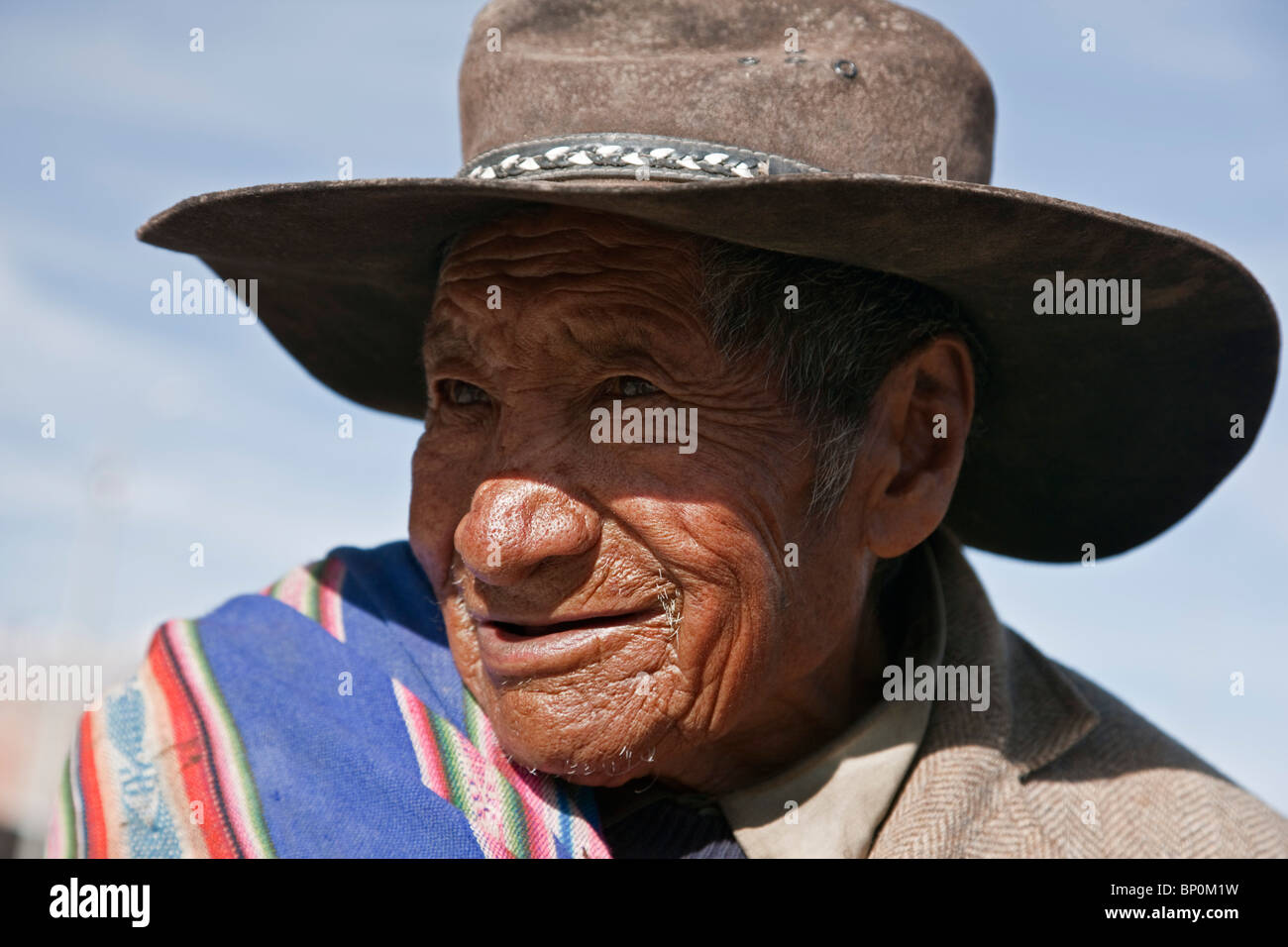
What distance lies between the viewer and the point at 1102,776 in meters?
3.17

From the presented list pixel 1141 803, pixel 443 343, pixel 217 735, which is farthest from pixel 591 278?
pixel 1141 803

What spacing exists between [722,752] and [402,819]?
797mm

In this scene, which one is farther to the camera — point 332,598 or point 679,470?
point 332,598

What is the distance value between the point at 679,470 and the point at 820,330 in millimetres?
478

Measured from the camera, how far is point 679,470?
8.43ft

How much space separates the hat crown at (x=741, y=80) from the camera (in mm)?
2602

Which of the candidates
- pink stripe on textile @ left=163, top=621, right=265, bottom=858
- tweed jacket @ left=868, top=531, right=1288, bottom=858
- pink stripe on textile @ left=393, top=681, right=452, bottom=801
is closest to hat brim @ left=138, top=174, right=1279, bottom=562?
tweed jacket @ left=868, top=531, right=1288, bottom=858

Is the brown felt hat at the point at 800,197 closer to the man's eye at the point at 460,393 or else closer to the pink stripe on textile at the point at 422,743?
the man's eye at the point at 460,393

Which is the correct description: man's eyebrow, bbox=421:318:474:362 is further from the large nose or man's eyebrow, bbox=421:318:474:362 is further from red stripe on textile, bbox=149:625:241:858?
red stripe on textile, bbox=149:625:241:858

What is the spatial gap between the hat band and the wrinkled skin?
107mm

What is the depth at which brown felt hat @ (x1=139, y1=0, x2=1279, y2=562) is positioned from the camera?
2.43m

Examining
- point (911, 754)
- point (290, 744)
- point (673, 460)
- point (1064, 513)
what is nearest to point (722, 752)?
point (911, 754)

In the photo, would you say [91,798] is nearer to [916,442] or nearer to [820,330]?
[820,330]
